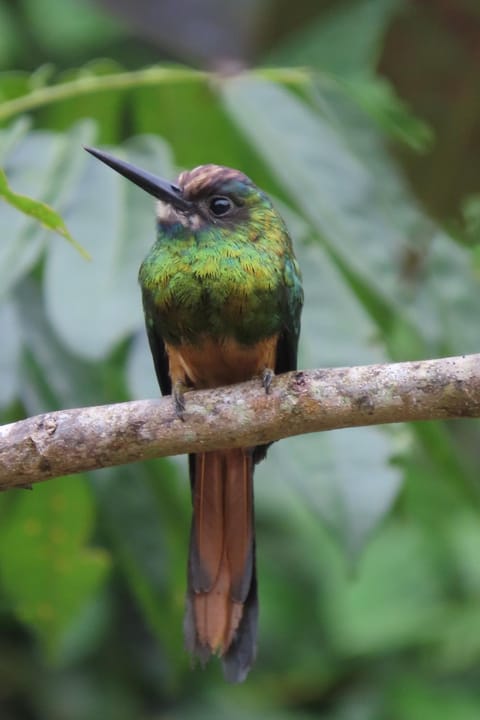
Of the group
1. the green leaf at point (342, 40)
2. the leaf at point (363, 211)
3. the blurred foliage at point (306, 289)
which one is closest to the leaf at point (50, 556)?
the blurred foliage at point (306, 289)

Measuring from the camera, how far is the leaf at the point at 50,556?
2283 millimetres

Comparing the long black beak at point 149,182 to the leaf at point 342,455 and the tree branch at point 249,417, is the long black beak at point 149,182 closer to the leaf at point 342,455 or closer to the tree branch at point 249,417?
the leaf at point 342,455

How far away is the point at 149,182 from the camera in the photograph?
211cm

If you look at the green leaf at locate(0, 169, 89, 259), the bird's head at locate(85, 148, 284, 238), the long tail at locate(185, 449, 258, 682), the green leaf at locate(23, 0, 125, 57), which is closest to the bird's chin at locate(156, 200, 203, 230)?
the bird's head at locate(85, 148, 284, 238)

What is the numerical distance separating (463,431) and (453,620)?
0.52m

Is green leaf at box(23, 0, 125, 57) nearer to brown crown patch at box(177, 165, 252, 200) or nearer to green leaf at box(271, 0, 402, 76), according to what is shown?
green leaf at box(271, 0, 402, 76)

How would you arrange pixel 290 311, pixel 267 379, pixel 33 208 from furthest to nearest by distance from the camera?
pixel 290 311
pixel 267 379
pixel 33 208

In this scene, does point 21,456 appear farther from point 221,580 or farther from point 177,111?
point 177,111

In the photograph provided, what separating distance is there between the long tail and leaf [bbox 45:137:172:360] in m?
0.34

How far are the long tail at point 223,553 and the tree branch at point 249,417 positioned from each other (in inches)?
15.6

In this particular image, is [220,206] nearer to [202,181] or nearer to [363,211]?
[202,181]

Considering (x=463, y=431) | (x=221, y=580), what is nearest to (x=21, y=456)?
(x=221, y=580)

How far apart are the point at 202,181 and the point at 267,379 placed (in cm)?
50

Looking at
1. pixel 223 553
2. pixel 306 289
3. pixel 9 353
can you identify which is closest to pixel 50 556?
pixel 223 553
